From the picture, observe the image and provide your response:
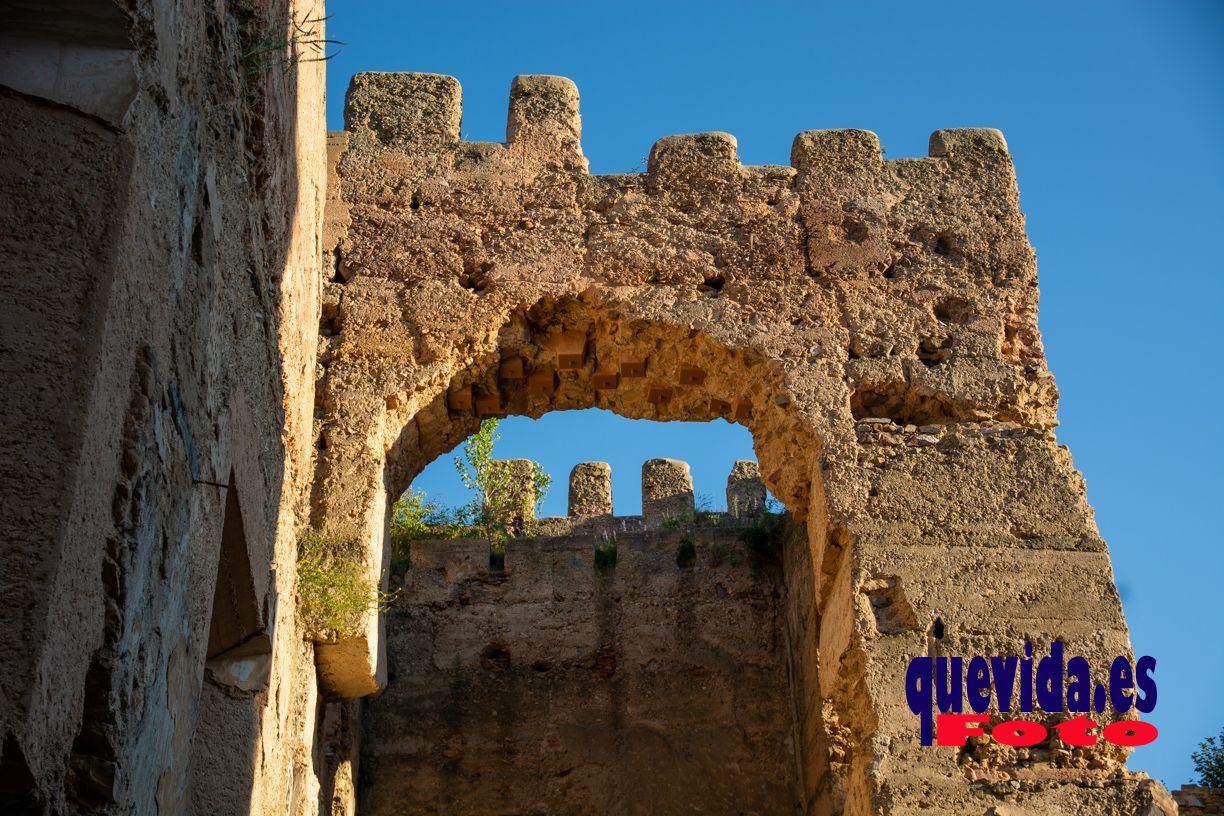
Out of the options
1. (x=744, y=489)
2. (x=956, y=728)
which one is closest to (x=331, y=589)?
(x=956, y=728)

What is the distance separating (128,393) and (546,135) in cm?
524

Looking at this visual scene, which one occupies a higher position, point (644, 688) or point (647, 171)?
point (647, 171)

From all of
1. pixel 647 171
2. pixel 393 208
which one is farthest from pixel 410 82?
pixel 647 171

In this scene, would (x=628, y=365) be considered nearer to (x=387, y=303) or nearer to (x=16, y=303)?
(x=387, y=303)

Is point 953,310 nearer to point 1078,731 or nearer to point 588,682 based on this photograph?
point 1078,731

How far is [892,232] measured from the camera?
7340 mm

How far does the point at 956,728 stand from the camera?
579cm

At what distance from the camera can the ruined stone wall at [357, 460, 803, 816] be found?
9.38 m

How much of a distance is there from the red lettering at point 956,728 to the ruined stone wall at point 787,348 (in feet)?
0.23

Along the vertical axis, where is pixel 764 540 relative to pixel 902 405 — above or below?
above

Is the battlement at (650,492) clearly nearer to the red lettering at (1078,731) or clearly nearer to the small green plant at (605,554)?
the small green plant at (605,554)

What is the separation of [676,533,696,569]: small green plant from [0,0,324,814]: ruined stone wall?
5865mm

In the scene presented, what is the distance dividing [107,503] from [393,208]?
503 centimetres

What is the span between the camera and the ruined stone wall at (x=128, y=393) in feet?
7.57
